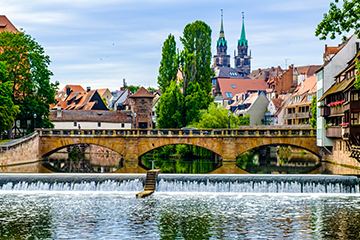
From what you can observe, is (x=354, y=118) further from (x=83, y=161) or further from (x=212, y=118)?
(x=83, y=161)

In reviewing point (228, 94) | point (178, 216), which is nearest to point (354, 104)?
point (178, 216)

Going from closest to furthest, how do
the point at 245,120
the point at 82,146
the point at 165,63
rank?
the point at 165,63
the point at 82,146
the point at 245,120

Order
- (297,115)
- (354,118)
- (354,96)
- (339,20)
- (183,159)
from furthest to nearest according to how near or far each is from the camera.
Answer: (297,115) < (183,159) < (354,118) < (354,96) < (339,20)

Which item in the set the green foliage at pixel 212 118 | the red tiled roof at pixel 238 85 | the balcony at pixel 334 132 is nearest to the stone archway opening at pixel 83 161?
the green foliage at pixel 212 118

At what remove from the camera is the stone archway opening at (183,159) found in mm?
64750

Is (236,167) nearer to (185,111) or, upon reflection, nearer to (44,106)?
(185,111)

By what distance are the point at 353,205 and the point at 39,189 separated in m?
25.1

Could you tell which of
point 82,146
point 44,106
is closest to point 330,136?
point 44,106

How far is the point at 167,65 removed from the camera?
91312mm

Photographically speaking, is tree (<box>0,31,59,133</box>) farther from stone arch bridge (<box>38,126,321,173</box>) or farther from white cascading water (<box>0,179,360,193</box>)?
white cascading water (<box>0,179,360,193</box>)

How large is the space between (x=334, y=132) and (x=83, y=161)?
3514 centimetres

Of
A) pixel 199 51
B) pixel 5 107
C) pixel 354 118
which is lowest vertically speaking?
pixel 354 118

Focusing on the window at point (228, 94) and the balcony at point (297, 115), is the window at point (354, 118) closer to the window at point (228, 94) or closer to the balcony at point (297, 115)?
the balcony at point (297, 115)

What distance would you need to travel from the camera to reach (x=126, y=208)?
124 feet
